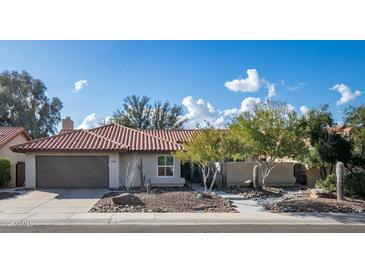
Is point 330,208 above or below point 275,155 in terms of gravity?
below

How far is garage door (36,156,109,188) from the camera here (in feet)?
65.9

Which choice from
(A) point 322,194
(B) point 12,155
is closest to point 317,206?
(A) point 322,194

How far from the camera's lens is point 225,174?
21.8 m

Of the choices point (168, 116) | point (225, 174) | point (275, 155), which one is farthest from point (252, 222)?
point (168, 116)

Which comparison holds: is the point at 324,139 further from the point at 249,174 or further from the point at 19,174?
the point at 19,174

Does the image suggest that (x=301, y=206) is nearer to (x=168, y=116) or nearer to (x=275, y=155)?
(x=275, y=155)

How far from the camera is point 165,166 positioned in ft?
70.3

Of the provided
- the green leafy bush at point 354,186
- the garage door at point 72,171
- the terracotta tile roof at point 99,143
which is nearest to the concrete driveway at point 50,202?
the garage door at point 72,171

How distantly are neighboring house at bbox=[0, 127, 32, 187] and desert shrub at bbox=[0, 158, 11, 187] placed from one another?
1.68 m

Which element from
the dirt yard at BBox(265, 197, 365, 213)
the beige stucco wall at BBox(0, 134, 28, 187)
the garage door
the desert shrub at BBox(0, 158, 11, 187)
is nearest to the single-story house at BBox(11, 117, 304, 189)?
the garage door

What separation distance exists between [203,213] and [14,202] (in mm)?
8382

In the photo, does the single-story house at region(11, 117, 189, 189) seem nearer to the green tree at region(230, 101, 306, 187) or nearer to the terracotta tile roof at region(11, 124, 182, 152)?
the terracotta tile roof at region(11, 124, 182, 152)

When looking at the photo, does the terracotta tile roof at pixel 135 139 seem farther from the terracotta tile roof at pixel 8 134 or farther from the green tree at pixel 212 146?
the terracotta tile roof at pixel 8 134

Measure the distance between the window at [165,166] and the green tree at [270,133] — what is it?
17.2ft
